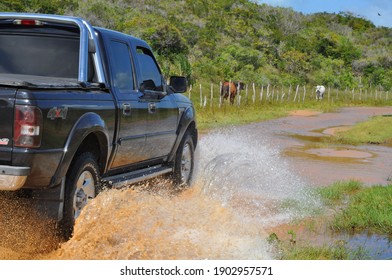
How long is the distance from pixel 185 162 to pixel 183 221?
240cm

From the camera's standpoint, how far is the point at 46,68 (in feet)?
24.9

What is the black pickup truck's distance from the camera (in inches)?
Result: 227

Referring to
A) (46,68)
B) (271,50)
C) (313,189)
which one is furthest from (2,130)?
(271,50)

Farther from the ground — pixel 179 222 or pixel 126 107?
pixel 126 107

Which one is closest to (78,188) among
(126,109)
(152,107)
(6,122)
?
(6,122)

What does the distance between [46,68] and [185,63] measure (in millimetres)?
39498

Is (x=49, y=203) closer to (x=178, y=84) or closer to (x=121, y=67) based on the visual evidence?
(x=121, y=67)

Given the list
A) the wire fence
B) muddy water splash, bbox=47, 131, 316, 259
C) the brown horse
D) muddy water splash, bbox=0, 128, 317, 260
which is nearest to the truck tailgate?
muddy water splash, bbox=0, 128, 317, 260

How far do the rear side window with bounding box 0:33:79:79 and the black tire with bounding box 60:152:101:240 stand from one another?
1.18 m

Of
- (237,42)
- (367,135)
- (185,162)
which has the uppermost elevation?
(237,42)

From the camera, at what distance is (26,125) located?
5750mm

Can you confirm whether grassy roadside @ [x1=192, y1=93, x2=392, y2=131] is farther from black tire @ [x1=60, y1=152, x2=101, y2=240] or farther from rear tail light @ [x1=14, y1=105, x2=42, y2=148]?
rear tail light @ [x1=14, y1=105, x2=42, y2=148]

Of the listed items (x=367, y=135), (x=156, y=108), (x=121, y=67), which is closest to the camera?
(x=121, y=67)

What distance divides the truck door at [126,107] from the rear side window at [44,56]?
372mm
